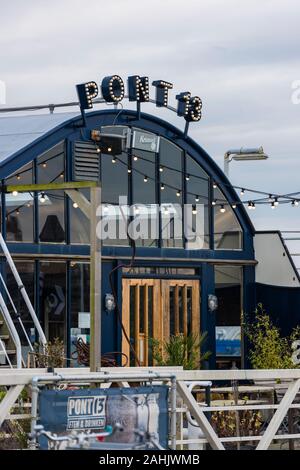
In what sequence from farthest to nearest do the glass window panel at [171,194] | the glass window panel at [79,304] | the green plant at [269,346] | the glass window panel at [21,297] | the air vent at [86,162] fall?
the glass window panel at [171,194]
the air vent at [86,162]
the glass window panel at [79,304]
the green plant at [269,346]
the glass window panel at [21,297]

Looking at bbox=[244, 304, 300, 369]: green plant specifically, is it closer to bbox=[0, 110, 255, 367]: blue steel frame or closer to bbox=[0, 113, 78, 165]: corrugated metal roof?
bbox=[0, 110, 255, 367]: blue steel frame

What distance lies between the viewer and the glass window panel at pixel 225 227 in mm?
26344

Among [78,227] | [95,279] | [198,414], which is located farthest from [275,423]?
[78,227]

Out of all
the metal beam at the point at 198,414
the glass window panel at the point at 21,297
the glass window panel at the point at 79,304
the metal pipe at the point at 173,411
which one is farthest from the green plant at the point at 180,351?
the metal pipe at the point at 173,411

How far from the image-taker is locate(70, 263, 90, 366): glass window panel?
2352 centimetres

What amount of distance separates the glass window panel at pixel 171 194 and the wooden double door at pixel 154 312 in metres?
0.89

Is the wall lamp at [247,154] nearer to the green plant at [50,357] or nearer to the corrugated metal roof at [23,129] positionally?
the corrugated metal roof at [23,129]

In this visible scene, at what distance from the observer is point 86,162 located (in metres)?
24.0

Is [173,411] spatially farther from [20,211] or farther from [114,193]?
[114,193]

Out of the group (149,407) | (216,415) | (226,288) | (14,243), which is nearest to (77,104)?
(14,243)

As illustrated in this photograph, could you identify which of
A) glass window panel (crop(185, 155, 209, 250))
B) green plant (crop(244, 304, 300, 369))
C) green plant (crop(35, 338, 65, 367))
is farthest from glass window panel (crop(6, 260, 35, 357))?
green plant (crop(244, 304, 300, 369))

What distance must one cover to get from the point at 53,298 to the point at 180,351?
2.55 metres

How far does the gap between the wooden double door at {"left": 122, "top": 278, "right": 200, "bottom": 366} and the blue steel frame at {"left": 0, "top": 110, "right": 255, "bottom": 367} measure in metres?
0.24

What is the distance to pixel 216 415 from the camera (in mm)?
16500
